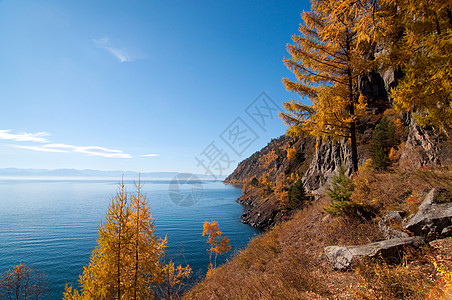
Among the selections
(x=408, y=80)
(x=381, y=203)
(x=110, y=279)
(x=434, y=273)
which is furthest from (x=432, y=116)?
(x=110, y=279)

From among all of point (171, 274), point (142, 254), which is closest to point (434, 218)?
point (142, 254)

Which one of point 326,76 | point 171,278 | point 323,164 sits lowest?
point 171,278

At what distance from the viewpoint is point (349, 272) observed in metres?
4.92

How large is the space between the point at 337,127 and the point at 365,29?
14.7 ft

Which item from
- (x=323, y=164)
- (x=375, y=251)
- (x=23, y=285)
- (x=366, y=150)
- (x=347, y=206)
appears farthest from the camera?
(x=323, y=164)

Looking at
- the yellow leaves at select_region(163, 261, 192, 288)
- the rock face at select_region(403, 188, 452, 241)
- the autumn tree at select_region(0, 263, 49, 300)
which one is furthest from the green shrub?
the autumn tree at select_region(0, 263, 49, 300)

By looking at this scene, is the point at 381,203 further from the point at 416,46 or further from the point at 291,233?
the point at 416,46

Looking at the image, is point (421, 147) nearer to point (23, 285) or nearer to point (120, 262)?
point (120, 262)

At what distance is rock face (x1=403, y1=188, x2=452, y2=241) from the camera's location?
4.75 m

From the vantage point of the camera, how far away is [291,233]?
33.1ft

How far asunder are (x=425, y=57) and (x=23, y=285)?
151 ft

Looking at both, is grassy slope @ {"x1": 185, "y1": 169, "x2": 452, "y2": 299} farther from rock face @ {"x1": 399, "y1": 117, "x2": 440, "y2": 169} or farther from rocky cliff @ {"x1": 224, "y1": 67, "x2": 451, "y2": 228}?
rock face @ {"x1": 399, "y1": 117, "x2": 440, "y2": 169}

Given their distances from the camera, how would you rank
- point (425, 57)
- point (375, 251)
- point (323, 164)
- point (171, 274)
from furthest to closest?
point (323, 164)
point (171, 274)
point (425, 57)
point (375, 251)

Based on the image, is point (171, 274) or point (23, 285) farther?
point (23, 285)
